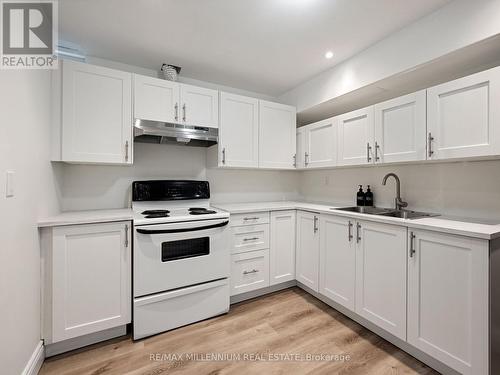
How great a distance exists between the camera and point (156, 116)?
216 centimetres

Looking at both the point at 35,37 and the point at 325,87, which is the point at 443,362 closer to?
the point at 325,87

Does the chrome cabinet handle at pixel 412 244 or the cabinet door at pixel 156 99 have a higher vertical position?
the cabinet door at pixel 156 99

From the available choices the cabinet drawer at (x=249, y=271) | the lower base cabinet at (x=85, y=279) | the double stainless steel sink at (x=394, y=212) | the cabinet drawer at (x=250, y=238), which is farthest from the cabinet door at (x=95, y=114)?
the double stainless steel sink at (x=394, y=212)

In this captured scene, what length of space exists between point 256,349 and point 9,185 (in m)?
1.81

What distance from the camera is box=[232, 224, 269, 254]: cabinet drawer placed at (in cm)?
233

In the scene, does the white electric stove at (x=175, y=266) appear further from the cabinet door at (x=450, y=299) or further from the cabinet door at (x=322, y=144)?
the cabinet door at (x=450, y=299)

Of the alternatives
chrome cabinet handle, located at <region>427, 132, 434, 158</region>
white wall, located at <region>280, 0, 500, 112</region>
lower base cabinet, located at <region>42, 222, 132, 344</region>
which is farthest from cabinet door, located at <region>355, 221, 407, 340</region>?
lower base cabinet, located at <region>42, 222, 132, 344</region>

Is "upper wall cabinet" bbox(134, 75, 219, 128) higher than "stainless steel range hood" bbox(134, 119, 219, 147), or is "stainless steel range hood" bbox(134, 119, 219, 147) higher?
"upper wall cabinet" bbox(134, 75, 219, 128)

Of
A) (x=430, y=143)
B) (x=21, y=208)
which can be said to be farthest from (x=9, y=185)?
(x=430, y=143)

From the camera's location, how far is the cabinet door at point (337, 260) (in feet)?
6.58

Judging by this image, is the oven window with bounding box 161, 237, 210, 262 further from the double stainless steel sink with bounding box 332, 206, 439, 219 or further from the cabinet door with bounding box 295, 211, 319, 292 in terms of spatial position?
the double stainless steel sink with bounding box 332, 206, 439, 219

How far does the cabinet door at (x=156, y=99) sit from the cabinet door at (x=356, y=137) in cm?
167
